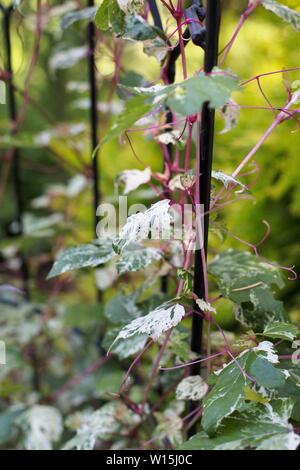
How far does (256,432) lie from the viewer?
1.67 ft

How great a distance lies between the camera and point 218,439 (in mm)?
522

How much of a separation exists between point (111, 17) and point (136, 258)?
29 cm

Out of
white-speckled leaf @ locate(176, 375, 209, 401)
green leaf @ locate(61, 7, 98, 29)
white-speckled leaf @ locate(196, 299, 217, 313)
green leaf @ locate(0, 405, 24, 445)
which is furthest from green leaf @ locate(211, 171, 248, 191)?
green leaf @ locate(0, 405, 24, 445)

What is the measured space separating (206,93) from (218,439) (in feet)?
1.07

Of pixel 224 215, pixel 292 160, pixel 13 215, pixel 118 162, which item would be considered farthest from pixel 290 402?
pixel 13 215

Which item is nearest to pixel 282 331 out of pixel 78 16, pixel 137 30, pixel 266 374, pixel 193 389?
pixel 266 374

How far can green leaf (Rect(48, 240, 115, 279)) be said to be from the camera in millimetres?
700

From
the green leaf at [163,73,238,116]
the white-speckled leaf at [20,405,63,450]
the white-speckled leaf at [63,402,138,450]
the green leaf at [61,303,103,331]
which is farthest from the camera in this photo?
the green leaf at [61,303,103,331]

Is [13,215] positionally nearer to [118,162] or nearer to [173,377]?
[118,162]

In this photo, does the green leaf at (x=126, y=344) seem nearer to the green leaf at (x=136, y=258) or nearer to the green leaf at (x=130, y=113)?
the green leaf at (x=136, y=258)

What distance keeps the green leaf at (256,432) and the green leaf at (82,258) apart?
0.26 m

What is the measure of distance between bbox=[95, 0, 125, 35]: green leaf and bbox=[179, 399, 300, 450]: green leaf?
1.43 ft

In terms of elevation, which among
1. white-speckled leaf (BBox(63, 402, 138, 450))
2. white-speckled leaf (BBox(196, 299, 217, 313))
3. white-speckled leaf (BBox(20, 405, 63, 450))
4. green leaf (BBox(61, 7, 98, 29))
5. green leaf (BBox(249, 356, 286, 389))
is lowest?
white-speckled leaf (BBox(20, 405, 63, 450))

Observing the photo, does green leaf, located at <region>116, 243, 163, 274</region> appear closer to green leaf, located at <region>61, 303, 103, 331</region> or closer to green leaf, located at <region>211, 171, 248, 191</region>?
green leaf, located at <region>211, 171, 248, 191</region>
